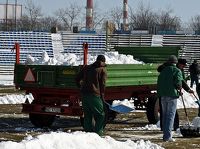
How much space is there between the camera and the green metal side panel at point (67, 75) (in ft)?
45.6

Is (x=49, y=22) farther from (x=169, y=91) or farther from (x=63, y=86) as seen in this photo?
(x=169, y=91)

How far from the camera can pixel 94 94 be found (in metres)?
11.9

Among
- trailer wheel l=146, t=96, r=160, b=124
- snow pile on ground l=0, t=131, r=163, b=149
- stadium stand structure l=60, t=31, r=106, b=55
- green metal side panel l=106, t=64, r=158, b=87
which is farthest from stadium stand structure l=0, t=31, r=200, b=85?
snow pile on ground l=0, t=131, r=163, b=149

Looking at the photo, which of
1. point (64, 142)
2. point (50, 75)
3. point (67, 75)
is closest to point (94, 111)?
point (67, 75)

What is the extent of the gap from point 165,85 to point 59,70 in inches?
117

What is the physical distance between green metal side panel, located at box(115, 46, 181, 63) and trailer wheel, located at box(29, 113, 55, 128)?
4050 mm

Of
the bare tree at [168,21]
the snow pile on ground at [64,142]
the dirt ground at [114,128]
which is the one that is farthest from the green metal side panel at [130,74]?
the bare tree at [168,21]

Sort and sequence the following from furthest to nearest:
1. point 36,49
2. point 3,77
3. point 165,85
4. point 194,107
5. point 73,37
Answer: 1. point 73,37
2. point 36,49
3. point 3,77
4. point 194,107
5. point 165,85

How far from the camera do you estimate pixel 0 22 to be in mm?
88750

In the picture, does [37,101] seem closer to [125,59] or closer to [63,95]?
[63,95]

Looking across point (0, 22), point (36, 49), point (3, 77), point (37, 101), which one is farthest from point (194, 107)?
point (0, 22)

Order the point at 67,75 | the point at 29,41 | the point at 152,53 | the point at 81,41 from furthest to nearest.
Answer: the point at 81,41 < the point at 29,41 < the point at 152,53 < the point at 67,75

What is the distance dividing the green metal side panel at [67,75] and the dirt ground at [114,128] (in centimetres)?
108

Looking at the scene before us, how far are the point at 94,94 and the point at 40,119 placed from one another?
12.0 feet
